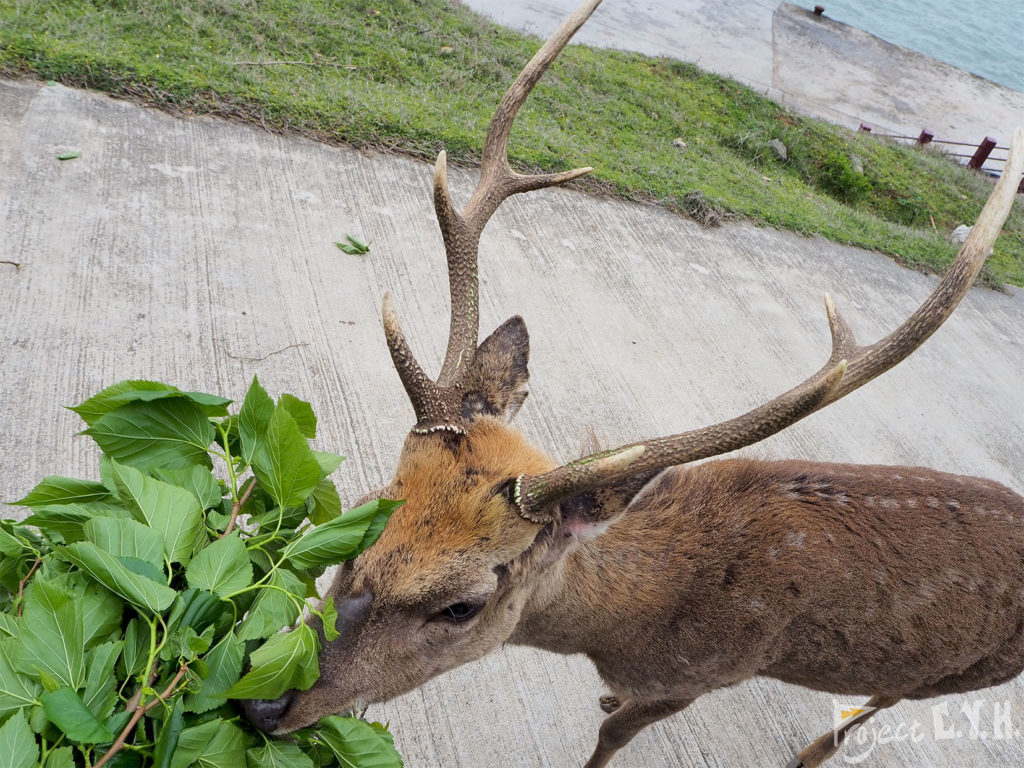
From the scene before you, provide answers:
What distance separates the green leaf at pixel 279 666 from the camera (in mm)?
1763

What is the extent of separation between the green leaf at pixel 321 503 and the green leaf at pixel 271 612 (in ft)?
1.08

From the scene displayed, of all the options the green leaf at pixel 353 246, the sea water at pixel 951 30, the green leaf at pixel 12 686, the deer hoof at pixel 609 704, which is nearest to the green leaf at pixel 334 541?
the green leaf at pixel 12 686

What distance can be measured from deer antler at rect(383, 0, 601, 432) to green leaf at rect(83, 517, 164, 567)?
87cm

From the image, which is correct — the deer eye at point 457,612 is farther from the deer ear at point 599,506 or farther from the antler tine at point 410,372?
the antler tine at point 410,372

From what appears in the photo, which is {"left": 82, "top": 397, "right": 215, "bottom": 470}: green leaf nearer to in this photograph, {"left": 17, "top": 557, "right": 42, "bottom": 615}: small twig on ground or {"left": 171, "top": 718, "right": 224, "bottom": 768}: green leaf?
{"left": 17, "top": 557, "right": 42, "bottom": 615}: small twig on ground

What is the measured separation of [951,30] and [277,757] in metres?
37.1

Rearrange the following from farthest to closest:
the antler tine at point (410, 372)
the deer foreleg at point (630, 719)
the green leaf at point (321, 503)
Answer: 1. the deer foreleg at point (630, 719)
2. the antler tine at point (410, 372)
3. the green leaf at point (321, 503)

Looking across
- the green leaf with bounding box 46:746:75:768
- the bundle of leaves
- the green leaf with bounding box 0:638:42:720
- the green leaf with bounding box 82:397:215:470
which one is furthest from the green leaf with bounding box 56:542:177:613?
the green leaf with bounding box 82:397:215:470

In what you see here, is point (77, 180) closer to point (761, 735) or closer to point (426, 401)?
point (426, 401)

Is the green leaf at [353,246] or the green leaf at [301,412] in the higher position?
the green leaf at [301,412]

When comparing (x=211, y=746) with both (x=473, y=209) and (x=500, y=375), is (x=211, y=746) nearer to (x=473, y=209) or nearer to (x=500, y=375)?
(x=500, y=375)

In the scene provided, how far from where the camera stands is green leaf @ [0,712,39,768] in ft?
4.87

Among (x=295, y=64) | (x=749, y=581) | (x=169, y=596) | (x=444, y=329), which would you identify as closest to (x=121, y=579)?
(x=169, y=596)

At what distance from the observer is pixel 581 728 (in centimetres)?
357
